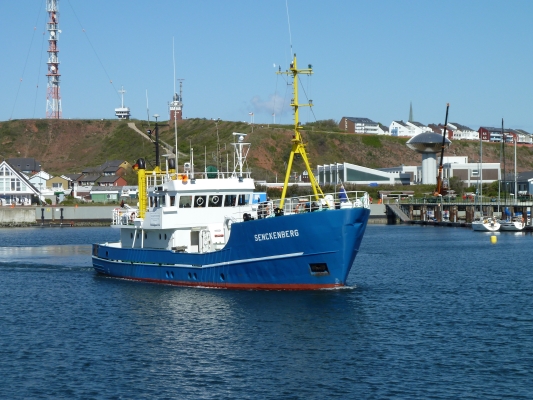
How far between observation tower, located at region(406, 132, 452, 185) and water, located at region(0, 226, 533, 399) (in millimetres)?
89710

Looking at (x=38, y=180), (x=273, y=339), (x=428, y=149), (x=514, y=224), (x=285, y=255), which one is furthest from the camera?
(x=38, y=180)

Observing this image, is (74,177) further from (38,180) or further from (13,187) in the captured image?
(13,187)

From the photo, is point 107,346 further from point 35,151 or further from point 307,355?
point 35,151

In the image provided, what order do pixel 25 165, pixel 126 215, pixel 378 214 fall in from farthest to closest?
pixel 25 165, pixel 378 214, pixel 126 215

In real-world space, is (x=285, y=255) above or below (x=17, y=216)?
below

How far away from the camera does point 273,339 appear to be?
28.2 metres

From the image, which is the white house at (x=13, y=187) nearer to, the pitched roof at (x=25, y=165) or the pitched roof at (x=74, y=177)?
the pitched roof at (x=74, y=177)

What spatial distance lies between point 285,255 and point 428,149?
10582 centimetres

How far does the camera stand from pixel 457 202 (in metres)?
109

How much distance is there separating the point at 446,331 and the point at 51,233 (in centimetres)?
7624

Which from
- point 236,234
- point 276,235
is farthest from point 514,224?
point 276,235

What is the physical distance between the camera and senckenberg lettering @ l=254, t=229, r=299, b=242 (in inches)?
1374

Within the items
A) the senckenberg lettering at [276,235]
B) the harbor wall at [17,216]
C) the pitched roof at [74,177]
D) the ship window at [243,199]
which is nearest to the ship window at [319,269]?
the senckenberg lettering at [276,235]

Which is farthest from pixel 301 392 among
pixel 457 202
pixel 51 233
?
pixel 457 202
